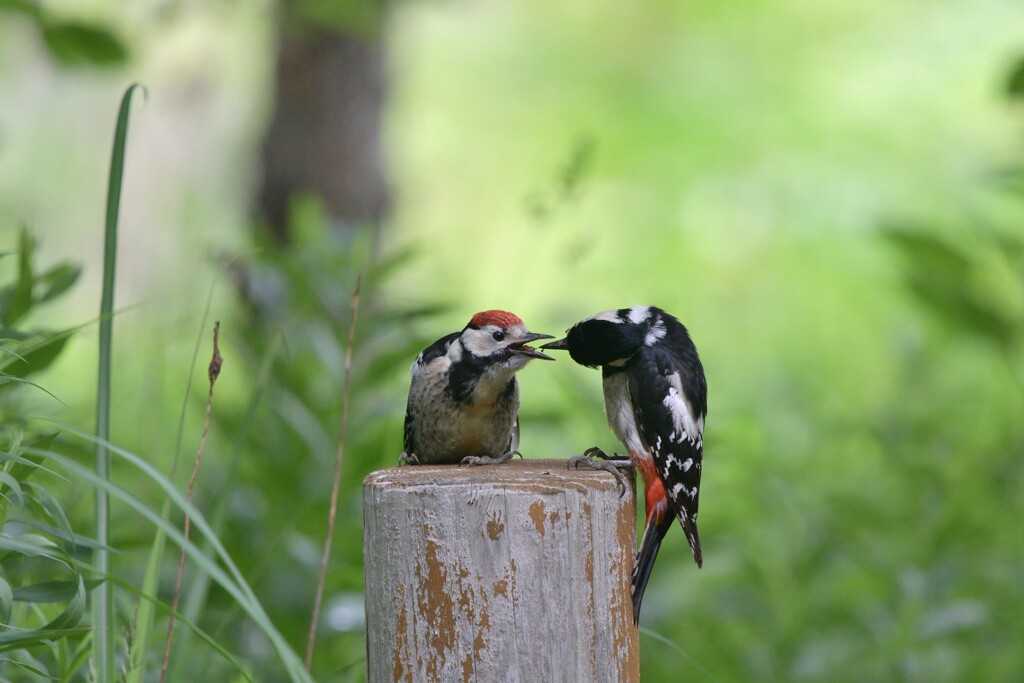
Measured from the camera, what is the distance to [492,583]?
1.66 meters

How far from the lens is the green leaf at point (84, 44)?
3.03 metres

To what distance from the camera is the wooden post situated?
5.44ft

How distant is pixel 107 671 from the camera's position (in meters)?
1.67

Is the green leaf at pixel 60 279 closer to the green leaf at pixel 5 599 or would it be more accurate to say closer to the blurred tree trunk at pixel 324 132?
the green leaf at pixel 5 599

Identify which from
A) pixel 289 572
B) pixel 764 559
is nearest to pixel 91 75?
pixel 289 572

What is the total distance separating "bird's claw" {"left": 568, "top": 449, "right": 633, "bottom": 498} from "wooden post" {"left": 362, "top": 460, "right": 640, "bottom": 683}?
0.14m

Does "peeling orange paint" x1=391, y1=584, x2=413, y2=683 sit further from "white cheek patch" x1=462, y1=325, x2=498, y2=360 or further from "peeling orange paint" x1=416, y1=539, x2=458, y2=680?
"white cheek patch" x1=462, y1=325, x2=498, y2=360

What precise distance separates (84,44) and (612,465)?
77.6 inches

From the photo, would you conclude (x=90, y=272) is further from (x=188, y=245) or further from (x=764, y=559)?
(x=764, y=559)

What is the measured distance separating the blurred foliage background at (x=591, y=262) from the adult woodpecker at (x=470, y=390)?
11.5 inches

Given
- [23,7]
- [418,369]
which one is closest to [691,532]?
[418,369]

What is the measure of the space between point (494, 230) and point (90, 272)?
356 cm

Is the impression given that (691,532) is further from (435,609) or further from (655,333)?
(435,609)

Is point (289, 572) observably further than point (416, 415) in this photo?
Yes
